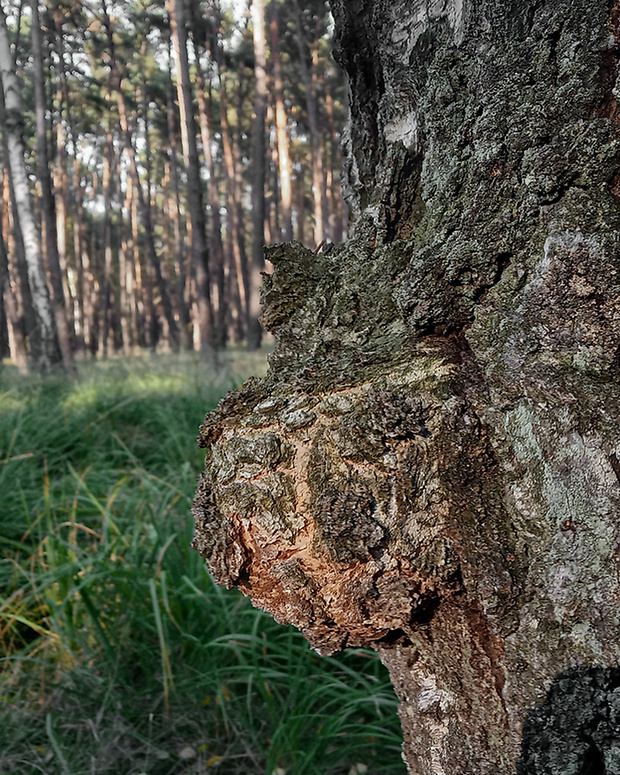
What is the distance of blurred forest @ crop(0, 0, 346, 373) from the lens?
9.61 m

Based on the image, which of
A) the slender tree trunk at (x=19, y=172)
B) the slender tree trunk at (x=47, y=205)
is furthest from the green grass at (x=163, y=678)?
the slender tree trunk at (x=47, y=205)

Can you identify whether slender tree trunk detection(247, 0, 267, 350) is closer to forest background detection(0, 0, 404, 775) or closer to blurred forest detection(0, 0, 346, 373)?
blurred forest detection(0, 0, 346, 373)

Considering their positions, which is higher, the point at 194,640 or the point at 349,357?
the point at 349,357

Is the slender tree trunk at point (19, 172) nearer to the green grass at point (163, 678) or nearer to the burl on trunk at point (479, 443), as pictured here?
the green grass at point (163, 678)

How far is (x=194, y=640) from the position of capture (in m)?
1.92

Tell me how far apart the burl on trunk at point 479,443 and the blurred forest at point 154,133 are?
8.76 m

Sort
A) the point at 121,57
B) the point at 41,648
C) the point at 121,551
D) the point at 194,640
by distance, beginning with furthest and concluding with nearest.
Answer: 1. the point at 121,57
2. the point at 121,551
3. the point at 41,648
4. the point at 194,640

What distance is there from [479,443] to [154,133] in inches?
1035

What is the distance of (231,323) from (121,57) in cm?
1104

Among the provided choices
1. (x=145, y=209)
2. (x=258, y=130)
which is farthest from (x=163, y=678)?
(x=145, y=209)

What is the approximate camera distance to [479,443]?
64 cm

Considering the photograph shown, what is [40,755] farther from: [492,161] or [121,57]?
[121,57]

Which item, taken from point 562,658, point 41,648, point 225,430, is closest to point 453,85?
point 225,430

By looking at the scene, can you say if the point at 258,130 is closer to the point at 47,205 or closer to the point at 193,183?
the point at 193,183
